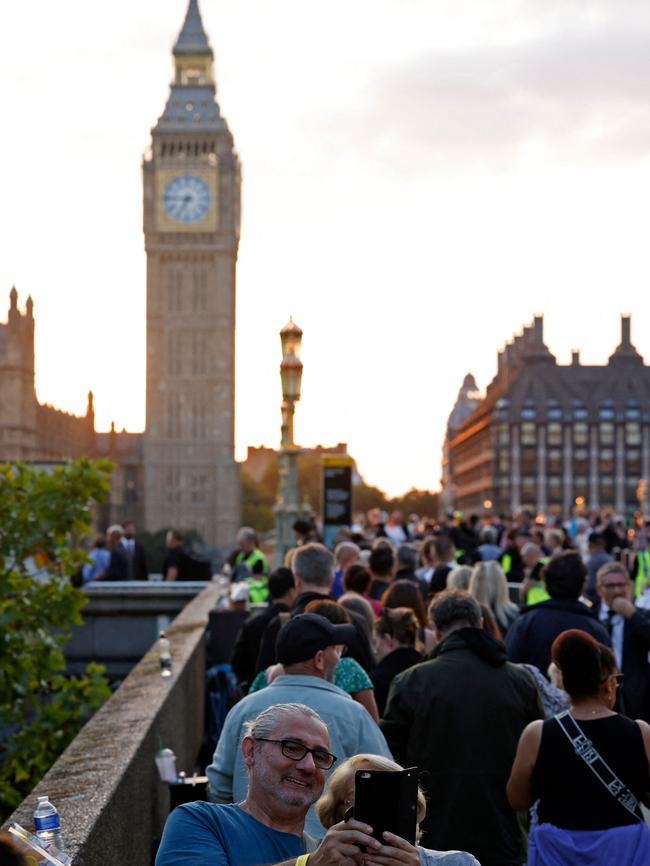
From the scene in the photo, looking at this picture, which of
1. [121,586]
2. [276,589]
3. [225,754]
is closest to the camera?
[225,754]

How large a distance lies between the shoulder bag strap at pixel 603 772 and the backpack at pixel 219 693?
21.1 ft

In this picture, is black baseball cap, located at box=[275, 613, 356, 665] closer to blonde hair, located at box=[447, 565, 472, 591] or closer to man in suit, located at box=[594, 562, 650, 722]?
man in suit, located at box=[594, 562, 650, 722]

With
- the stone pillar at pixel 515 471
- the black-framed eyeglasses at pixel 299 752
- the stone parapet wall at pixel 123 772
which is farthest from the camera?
the stone pillar at pixel 515 471

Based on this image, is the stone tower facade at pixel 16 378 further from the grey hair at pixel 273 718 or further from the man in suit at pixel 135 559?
the grey hair at pixel 273 718

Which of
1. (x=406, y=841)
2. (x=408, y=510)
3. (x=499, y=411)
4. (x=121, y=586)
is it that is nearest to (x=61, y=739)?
(x=406, y=841)

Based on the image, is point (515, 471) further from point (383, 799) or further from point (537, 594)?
point (383, 799)

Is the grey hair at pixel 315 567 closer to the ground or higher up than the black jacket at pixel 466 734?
higher up

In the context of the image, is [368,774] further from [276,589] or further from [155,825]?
[276,589]

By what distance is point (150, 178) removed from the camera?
95.9m

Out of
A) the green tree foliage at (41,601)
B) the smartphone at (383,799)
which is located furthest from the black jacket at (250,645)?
the smartphone at (383,799)

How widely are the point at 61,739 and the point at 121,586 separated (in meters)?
8.29

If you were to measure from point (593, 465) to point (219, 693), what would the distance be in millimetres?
104832

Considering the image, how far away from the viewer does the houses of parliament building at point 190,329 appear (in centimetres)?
9669

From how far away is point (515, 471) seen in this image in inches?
4456
